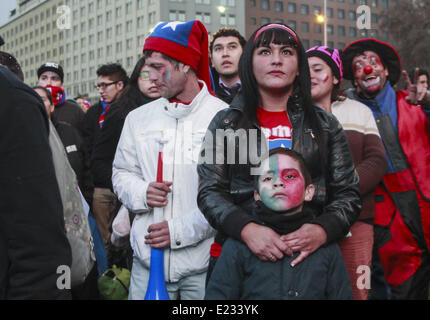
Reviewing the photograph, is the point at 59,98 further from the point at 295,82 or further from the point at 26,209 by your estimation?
→ the point at 26,209

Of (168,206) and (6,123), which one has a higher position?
(6,123)

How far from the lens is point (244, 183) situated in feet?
7.93

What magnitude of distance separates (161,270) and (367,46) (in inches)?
97.5

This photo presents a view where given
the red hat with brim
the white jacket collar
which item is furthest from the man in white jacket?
the red hat with brim

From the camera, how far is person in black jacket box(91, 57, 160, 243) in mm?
4277

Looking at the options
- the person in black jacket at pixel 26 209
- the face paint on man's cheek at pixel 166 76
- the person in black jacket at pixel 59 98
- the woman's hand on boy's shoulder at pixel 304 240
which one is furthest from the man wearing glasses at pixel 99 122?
the person in black jacket at pixel 26 209

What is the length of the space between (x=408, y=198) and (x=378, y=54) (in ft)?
3.76

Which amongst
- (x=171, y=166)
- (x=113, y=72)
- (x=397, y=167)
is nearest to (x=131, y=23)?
(x=113, y=72)

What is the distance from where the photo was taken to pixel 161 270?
103 inches

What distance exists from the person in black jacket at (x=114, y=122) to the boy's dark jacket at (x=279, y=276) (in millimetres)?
2200

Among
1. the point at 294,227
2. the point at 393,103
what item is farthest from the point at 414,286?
the point at 294,227

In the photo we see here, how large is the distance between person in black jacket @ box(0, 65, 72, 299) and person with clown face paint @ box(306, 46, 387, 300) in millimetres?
1837
